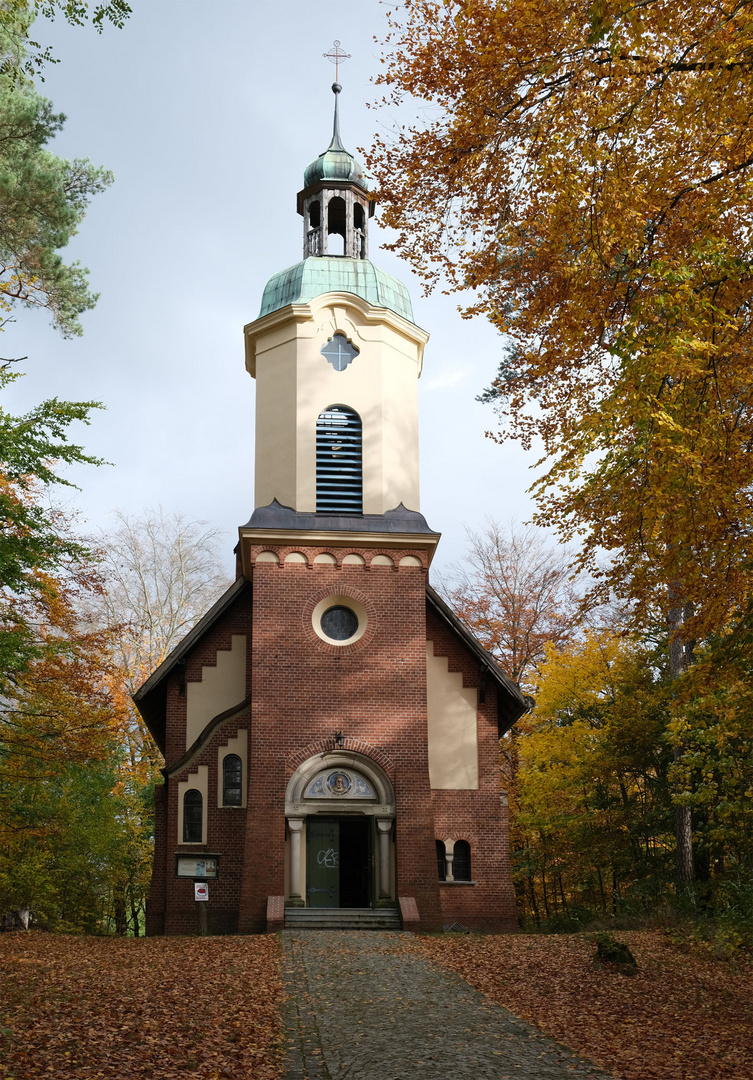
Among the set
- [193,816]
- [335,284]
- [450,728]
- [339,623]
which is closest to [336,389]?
[335,284]

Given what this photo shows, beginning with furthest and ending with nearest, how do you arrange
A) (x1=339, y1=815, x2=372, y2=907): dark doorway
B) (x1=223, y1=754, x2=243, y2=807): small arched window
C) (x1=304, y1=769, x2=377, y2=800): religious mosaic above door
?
(x1=223, y1=754, x2=243, y2=807): small arched window
(x1=339, y1=815, x2=372, y2=907): dark doorway
(x1=304, y1=769, x2=377, y2=800): religious mosaic above door

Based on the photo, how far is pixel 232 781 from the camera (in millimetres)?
19938

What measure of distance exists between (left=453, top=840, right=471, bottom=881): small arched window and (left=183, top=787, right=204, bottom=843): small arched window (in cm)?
481

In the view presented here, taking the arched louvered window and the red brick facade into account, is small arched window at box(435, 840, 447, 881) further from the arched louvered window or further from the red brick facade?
the arched louvered window

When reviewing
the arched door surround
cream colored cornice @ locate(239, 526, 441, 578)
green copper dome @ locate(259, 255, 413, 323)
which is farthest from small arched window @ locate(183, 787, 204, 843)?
green copper dome @ locate(259, 255, 413, 323)

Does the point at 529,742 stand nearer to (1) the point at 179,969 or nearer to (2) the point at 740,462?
(1) the point at 179,969

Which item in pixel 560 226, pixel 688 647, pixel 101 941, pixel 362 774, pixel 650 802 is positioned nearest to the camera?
pixel 560 226

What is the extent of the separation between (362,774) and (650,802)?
7339 millimetres

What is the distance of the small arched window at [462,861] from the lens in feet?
65.6

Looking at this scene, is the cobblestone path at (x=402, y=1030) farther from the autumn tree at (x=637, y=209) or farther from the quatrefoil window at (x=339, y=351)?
the quatrefoil window at (x=339, y=351)

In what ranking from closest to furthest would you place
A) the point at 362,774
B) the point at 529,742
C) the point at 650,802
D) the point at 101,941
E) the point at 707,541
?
1. the point at 707,541
2. the point at 101,941
3. the point at 362,774
4. the point at 650,802
5. the point at 529,742

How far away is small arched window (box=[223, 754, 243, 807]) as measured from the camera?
19828mm

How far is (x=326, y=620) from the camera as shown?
2009 centimetres

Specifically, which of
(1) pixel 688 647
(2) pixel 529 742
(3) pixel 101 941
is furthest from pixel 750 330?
(2) pixel 529 742
